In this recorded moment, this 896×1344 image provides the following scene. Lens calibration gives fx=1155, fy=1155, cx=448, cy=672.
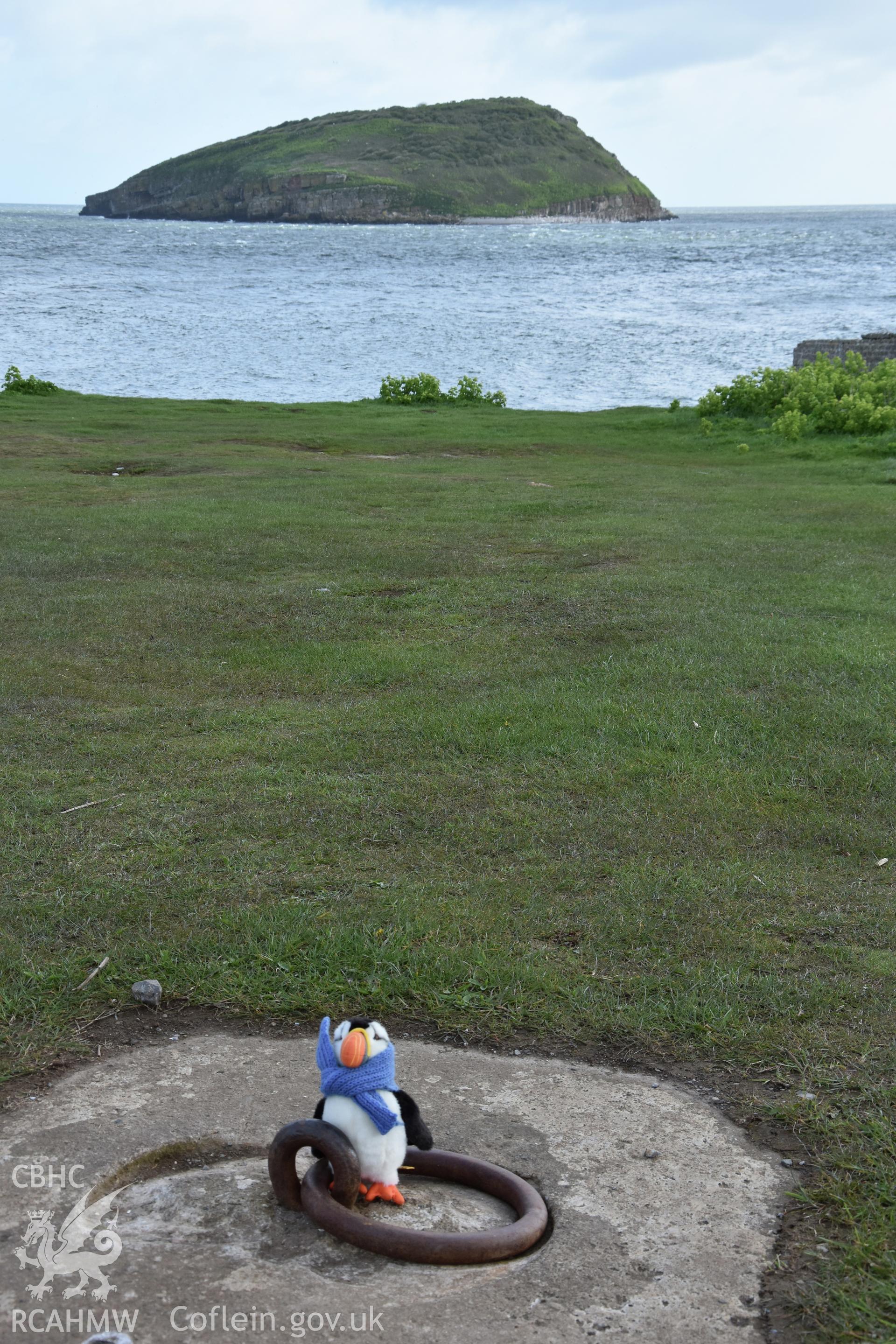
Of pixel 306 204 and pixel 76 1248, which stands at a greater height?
pixel 306 204

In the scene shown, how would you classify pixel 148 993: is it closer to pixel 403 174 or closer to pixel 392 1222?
pixel 392 1222

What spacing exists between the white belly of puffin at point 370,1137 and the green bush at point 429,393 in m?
→ 22.0

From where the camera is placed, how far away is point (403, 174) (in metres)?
141

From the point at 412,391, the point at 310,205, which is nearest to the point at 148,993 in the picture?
the point at 412,391

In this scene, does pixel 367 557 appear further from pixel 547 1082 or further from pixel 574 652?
pixel 547 1082

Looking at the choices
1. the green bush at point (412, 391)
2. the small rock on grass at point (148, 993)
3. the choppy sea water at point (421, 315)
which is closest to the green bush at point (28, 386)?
the choppy sea water at point (421, 315)

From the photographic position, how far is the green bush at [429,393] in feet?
78.3

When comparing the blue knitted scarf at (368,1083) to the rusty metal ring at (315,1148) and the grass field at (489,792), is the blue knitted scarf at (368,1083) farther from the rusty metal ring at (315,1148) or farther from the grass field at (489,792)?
the grass field at (489,792)

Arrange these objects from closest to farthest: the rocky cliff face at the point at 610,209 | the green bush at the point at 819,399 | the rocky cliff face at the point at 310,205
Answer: the green bush at the point at 819,399
the rocky cliff face at the point at 310,205
the rocky cliff face at the point at 610,209

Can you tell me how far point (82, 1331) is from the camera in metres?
2.22

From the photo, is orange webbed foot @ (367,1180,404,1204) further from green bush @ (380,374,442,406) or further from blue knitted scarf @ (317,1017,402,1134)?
green bush @ (380,374,442,406)

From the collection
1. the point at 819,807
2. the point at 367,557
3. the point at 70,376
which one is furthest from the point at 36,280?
the point at 819,807

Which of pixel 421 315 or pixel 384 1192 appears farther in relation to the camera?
pixel 421 315

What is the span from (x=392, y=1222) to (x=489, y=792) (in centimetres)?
255
